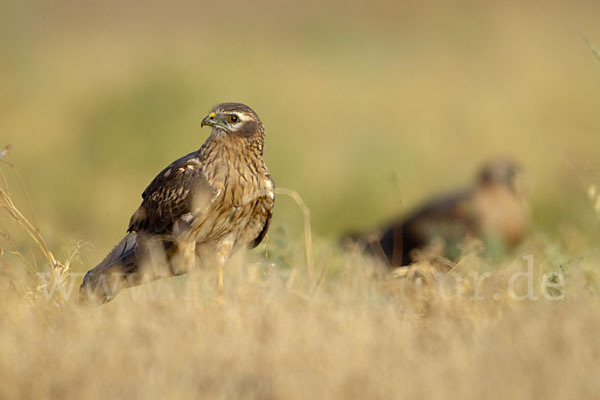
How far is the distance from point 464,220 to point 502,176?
127 centimetres

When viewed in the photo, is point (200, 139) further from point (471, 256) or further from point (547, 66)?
point (471, 256)

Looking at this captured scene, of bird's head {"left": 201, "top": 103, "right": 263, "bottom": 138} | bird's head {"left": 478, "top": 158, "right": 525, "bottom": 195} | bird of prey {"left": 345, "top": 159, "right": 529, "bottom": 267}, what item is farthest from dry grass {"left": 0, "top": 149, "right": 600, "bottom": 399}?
bird's head {"left": 478, "top": 158, "right": 525, "bottom": 195}

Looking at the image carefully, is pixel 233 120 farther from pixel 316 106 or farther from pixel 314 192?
pixel 316 106

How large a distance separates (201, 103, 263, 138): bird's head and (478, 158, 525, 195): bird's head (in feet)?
17.8

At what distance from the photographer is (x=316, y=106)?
651 inches

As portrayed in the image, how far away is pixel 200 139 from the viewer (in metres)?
14.6

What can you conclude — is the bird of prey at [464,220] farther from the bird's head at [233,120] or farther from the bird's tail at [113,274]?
the bird's tail at [113,274]

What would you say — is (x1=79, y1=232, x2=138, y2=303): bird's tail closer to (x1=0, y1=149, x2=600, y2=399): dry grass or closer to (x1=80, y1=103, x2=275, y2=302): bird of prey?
(x1=80, y1=103, x2=275, y2=302): bird of prey

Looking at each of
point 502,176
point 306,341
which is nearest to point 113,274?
point 306,341

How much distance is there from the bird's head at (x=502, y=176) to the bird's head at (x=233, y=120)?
5436mm

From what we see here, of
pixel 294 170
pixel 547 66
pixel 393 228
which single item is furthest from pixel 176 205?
pixel 547 66

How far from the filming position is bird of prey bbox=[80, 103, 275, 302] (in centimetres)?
528

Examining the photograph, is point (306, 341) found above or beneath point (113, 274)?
beneath

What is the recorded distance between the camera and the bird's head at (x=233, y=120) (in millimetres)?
5520
